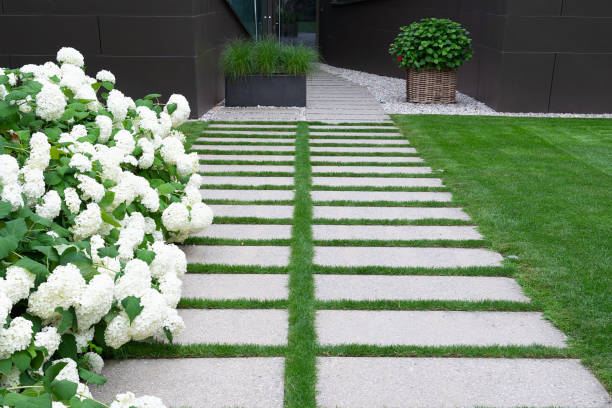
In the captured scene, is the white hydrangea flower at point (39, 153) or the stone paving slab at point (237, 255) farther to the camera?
the stone paving slab at point (237, 255)

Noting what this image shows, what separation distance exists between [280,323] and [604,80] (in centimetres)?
705

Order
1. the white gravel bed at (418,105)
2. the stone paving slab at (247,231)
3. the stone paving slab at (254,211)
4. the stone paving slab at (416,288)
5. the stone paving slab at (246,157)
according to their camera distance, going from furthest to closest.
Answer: the white gravel bed at (418,105) → the stone paving slab at (246,157) → the stone paving slab at (254,211) → the stone paving slab at (247,231) → the stone paving slab at (416,288)

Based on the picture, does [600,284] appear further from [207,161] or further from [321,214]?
[207,161]

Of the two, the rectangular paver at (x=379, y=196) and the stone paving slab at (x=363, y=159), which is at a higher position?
the stone paving slab at (x=363, y=159)

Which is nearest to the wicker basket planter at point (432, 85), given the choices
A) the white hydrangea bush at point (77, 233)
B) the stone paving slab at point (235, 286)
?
the white hydrangea bush at point (77, 233)

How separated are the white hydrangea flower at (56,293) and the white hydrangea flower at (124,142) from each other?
45.2 inches

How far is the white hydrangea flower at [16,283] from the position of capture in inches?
80.0

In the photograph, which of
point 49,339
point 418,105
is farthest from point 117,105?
point 418,105

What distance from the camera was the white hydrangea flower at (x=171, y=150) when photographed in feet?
12.0

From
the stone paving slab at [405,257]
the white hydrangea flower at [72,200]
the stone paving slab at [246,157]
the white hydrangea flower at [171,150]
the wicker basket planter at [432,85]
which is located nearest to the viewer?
the white hydrangea flower at [72,200]

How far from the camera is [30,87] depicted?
291cm

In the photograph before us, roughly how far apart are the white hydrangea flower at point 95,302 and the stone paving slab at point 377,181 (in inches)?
115

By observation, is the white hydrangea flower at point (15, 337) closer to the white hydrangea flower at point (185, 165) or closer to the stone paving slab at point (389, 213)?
the white hydrangea flower at point (185, 165)

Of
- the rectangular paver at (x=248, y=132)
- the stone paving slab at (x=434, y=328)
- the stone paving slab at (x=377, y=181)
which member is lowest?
the stone paving slab at (x=434, y=328)
